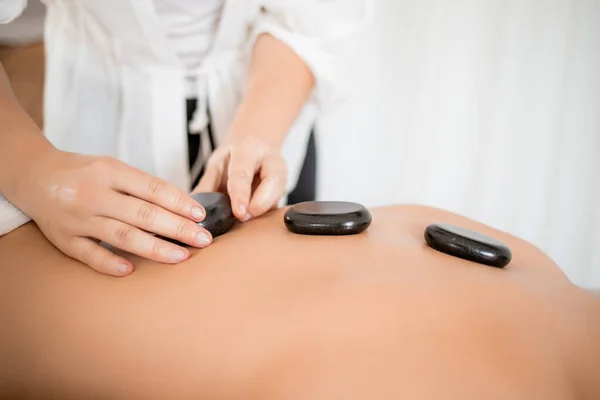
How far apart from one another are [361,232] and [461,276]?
12cm

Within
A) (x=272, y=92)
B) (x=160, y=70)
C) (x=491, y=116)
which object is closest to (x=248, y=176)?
(x=272, y=92)

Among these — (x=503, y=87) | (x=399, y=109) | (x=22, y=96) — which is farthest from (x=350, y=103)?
(x=22, y=96)

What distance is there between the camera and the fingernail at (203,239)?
467 millimetres

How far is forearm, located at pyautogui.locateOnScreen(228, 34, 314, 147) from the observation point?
0.71m

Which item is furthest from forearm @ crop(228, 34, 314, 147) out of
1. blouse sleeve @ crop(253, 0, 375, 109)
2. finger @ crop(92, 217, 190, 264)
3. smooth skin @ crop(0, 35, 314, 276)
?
finger @ crop(92, 217, 190, 264)

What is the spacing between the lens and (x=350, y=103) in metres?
1.29

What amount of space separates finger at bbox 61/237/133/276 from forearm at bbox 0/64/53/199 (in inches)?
4.0

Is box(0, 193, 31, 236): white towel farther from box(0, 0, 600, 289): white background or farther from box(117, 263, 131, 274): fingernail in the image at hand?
box(0, 0, 600, 289): white background

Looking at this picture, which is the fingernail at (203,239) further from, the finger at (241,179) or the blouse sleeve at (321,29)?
the blouse sleeve at (321,29)

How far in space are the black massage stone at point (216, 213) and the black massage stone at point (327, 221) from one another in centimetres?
7

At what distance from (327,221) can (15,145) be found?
1.15ft

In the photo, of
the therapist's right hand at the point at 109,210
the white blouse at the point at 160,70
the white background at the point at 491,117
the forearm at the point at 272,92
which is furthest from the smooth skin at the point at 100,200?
the white background at the point at 491,117

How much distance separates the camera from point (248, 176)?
559 millimetres

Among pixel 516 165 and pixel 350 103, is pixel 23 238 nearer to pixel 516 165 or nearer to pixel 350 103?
pixel 350 103
